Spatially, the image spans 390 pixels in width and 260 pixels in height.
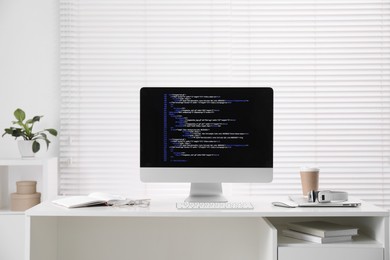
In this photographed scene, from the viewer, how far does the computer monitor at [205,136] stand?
8.09 feet

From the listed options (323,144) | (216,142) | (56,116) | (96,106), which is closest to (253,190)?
(323,144)

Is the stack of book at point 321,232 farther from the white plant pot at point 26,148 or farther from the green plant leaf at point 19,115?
the green plant leaf at point 19,115

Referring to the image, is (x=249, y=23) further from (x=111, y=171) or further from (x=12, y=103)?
(x=12, y=103)

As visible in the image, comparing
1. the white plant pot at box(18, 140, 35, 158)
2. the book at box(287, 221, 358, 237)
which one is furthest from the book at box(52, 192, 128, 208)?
the book at box(287, 221, 358, 237)

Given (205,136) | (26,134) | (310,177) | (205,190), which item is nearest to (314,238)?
(310,177)

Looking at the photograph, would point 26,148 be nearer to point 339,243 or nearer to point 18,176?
point 18,176

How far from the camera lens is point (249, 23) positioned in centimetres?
326

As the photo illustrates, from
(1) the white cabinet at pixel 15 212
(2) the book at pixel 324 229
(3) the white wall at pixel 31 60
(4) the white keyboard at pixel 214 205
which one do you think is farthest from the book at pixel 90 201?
(3) the white wall at pixel 31 60

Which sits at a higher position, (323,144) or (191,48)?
(191,48)

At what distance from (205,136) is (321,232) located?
0.68 metres

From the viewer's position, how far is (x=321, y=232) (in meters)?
2.21

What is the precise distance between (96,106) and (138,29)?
0.55 metres

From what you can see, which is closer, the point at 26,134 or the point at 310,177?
the point at 310,177

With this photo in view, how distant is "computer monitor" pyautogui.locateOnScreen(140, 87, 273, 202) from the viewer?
2467mm
